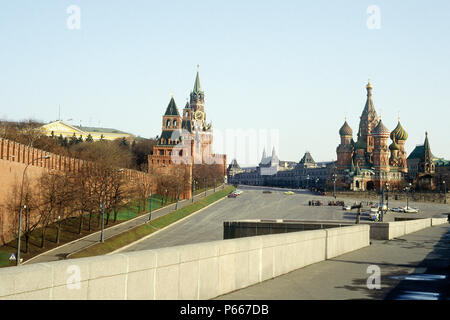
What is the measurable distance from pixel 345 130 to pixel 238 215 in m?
99.7

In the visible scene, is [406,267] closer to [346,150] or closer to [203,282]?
[203,282]

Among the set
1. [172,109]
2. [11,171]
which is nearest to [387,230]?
[11,171]

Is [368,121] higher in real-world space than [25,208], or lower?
higher

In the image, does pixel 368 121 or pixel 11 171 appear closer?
pixel 11 171

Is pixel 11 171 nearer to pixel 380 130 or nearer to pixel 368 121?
pixel 380 130

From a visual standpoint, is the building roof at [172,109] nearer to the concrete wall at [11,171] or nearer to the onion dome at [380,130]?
the onion dome at [380,130]

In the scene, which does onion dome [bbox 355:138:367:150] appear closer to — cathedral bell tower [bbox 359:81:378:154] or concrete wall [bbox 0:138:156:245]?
cathedral bell tower [bbox 359:81:378:154]

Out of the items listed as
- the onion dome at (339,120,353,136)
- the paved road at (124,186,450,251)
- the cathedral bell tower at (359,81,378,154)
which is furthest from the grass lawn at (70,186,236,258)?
the cathedral bell tower at (359,81,378,154)

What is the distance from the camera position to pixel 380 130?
160m

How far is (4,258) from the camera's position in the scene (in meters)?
40.7

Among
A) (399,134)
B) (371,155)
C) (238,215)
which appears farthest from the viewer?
(399,134)

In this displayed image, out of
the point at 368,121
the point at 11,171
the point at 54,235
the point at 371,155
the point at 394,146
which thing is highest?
the point at 368,121
